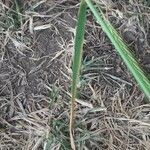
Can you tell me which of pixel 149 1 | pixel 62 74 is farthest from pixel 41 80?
pixel 149 1

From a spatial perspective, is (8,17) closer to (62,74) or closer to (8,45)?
(8,45)

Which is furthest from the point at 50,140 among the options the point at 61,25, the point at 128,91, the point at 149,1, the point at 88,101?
the point at 149,1

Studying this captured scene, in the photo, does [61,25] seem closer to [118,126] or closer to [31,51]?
[31,51]

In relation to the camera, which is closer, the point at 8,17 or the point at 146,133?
the point at 146,133

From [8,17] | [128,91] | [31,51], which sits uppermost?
[8,17]

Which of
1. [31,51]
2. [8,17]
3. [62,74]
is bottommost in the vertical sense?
[62,74]

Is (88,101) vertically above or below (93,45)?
below
